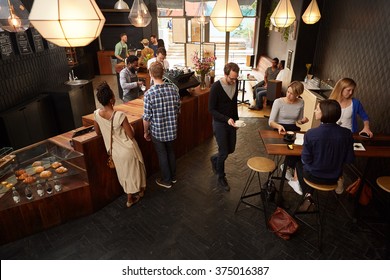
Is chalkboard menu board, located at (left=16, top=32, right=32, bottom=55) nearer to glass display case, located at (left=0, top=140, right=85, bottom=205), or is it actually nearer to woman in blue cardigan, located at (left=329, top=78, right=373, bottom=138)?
glass display case, located at (left=0, top=140, right=85, bottom=205)

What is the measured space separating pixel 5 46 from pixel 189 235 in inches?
180

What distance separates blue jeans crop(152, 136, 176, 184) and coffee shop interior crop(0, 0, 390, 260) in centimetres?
20

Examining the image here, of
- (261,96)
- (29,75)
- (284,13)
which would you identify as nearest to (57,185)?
(29,75)

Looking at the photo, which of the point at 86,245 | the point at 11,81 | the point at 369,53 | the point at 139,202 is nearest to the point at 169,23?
the point at 11,81

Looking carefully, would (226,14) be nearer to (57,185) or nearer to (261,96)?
(57,185)

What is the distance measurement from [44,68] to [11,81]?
3.95ft

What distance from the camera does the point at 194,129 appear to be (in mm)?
5191

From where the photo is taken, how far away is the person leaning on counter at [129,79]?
531cm

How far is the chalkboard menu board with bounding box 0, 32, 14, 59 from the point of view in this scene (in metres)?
4.84

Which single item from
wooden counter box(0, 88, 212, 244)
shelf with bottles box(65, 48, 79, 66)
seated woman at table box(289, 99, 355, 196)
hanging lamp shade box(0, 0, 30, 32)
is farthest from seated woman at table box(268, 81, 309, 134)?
shelf with bottles box(65, 48, 79, 66)

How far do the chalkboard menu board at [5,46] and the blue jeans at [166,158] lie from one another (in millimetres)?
3278

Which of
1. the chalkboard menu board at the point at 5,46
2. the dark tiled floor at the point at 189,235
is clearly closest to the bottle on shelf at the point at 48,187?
the dark tiled floor at the point at 189,235

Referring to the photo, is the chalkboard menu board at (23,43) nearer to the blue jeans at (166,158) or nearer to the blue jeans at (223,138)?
the blue jeans at (166,158)
